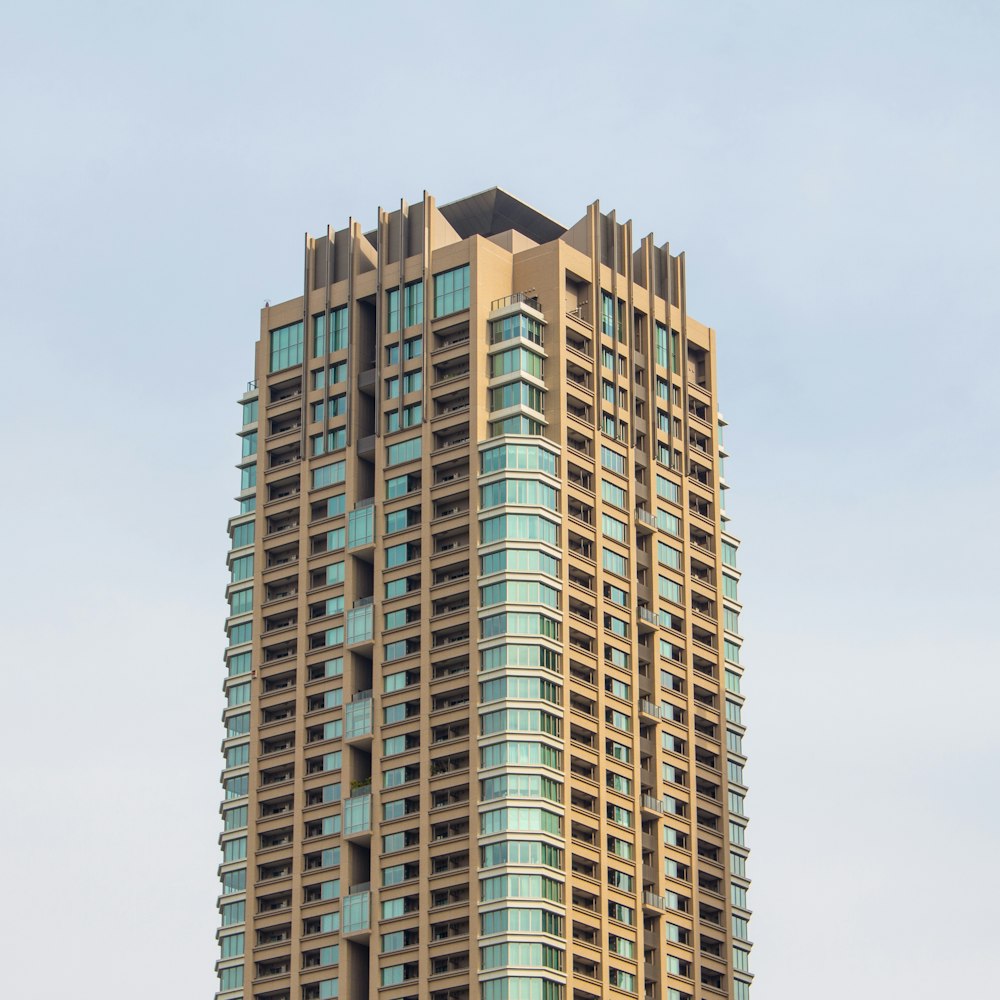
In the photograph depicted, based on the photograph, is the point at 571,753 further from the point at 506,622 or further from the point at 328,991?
the point at 328,991

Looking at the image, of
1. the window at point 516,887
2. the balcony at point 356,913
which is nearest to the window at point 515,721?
the window at point 516,887

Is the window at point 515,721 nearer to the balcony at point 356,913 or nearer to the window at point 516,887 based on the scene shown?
the window at point 516,887

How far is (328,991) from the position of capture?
19862 cm

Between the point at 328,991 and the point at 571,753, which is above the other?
the point at 571,753

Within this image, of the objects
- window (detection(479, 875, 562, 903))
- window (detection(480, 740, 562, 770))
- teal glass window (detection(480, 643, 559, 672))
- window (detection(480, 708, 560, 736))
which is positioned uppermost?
teal glass window (detection(480, 643, 559, 672))

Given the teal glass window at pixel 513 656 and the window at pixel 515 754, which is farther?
the teal glass window at pixel 513 656

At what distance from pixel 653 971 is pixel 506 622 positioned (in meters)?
28.4

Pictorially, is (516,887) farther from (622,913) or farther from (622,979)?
(622,979)

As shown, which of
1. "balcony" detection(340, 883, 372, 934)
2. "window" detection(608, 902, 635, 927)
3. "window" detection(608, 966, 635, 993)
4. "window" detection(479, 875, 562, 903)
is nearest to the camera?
"window" detection(479, 875, 562, 903)

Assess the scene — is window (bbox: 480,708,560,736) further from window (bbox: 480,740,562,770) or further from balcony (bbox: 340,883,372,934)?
balcony (bbox: 340,883,372,934)

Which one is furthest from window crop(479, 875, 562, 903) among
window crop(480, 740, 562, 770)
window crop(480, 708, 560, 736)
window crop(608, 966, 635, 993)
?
window crop(480, 708, 560, 736)

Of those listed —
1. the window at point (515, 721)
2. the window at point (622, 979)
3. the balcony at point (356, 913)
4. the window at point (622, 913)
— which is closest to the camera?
the window at point (622, 979)

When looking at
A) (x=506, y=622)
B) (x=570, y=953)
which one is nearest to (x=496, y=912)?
(x=570, y=953)

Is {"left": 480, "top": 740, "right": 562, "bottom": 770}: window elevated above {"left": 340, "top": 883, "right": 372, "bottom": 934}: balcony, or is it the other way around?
{"left": 480, "top": 740, "right": 562, "bottom": 770}: window
